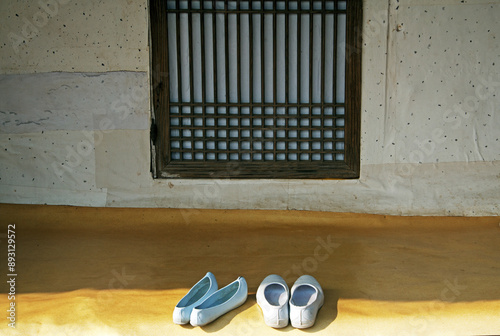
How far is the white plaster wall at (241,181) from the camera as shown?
3.13 m

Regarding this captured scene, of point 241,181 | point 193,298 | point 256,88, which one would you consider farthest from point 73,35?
point 193,298

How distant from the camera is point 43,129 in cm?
324

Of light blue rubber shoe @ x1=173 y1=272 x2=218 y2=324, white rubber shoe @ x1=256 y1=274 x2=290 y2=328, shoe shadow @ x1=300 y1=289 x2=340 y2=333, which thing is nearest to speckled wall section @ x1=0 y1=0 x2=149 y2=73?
light blue rubber shoe @ x1=173 y1=272 x2=218 y2=324

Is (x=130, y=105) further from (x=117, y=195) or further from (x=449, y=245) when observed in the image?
(x=449, y=245)

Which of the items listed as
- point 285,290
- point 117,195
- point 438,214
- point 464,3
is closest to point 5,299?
point 117,195

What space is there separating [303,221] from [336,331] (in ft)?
4.44

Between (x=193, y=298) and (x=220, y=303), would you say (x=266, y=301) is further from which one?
(x=193, y=298)

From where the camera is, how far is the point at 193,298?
2156 mm

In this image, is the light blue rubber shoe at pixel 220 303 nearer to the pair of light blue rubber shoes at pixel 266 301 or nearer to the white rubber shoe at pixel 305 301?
the pair of light blue rubber shoes at pixel 266 301

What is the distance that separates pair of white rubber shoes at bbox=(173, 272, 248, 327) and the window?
1205 millimetres

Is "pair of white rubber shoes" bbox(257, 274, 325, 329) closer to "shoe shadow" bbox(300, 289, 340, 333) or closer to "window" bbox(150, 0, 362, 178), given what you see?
"shoe shadow" bbox(300, 289, 340, 333)

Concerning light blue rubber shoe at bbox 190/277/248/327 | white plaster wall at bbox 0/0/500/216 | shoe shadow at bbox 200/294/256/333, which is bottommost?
shoe shadow at bbox 200/294/256/333

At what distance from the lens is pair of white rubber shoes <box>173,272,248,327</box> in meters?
1.97

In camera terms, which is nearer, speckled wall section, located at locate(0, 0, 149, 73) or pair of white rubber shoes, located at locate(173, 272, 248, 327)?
pair of white rubber shoes, located at locate(173, 272, 248, 327)
